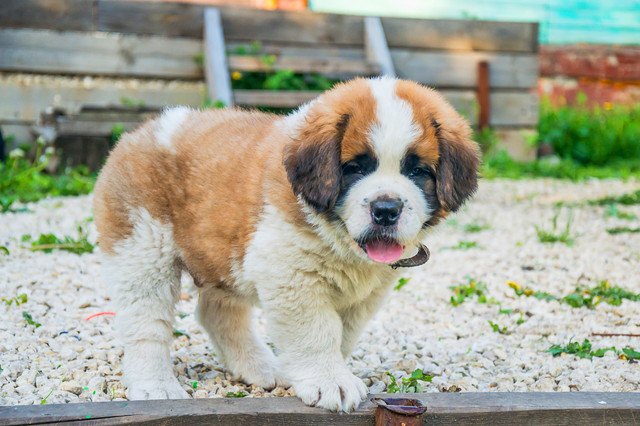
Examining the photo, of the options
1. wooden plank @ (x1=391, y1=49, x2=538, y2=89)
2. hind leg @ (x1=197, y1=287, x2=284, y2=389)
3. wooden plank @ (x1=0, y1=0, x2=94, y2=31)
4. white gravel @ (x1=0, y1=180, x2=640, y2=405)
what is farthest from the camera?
wooden plank @ (x1=391, y1=49, x2=538, y2=89)

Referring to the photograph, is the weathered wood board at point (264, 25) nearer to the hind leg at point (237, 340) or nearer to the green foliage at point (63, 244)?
the green foliage at point (63, 244)

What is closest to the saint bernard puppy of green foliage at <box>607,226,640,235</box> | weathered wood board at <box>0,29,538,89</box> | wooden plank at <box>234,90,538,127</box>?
green foliage at <box>607,226,640,235</box>

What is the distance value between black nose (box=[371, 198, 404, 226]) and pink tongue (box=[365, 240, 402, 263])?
0.13 m

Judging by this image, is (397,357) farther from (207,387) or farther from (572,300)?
(572,300)

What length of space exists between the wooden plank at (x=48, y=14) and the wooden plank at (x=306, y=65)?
1.84 meters

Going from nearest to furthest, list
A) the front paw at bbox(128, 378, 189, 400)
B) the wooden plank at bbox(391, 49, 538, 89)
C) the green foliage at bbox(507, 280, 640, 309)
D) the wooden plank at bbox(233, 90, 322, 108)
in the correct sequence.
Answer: the front paw at bbox(128, 378, 189, 400), the green foliage at bbox(507, 280, 640, 309), the wooden plank at bbox(233, 90, 322, 108), the wooden plank at bbox(391, 49, 538, 89)

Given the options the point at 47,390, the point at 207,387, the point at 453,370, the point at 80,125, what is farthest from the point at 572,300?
the point at 80,125

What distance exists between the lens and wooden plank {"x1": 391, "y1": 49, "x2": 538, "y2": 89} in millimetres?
10820

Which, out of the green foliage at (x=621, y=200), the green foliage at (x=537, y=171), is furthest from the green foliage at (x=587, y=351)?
the green foliage at (x=537, y=171)

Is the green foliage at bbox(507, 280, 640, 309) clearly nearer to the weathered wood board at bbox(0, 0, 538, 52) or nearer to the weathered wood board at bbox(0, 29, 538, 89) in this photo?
the weathered wood board at bbox(0, 29, 538, 89)

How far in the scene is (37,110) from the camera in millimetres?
9617

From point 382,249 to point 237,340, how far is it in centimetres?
123

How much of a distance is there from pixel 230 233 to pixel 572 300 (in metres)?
2.49

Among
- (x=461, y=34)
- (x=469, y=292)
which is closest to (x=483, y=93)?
(x=461, y=34)
